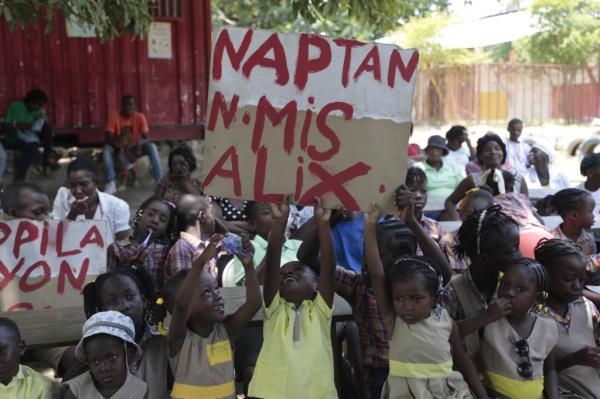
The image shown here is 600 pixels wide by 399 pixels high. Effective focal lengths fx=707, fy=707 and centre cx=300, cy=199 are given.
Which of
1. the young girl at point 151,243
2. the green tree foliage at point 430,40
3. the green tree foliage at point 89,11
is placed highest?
the green tree foliage at point 430,40

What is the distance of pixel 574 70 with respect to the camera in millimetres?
24156

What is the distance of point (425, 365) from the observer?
274 centimetres

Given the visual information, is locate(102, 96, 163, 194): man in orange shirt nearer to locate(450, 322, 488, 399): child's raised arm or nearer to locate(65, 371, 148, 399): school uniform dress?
locate(65, 371, 148, 399): school uniform dress

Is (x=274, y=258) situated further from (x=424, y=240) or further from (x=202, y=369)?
(x=424, y=240)

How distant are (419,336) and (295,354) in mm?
496

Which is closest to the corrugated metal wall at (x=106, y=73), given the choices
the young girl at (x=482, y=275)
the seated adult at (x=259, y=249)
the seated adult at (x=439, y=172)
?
the seated adult at (x=439, y=172)

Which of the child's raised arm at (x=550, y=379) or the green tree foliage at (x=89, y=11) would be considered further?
the green tree foliage at (x=89, y=11)

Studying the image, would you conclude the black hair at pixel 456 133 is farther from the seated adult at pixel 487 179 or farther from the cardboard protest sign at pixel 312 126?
the cardboard protest sign at pixel 312 126

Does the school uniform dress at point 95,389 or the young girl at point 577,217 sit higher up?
the young girl at point 577,217

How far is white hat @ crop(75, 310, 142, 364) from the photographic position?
8.47 feet

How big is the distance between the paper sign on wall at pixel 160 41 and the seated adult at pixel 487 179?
5996 millimetres

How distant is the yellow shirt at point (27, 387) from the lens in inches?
102

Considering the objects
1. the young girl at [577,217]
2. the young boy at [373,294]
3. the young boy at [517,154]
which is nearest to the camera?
the young boy at [373,294]

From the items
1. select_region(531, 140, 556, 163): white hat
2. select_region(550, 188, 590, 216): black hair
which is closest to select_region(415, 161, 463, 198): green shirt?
select_region(531, 140, 556, 163): white hat
